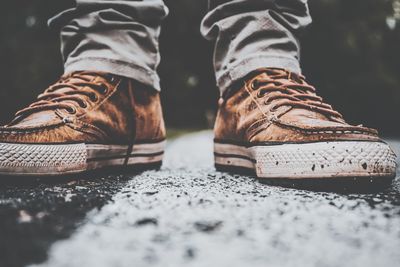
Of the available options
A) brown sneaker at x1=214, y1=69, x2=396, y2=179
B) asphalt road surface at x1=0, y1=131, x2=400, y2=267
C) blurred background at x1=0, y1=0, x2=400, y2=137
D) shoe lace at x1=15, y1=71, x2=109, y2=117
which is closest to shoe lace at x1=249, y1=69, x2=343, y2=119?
brown sneaker at x1=214, y1=69, x2=396, y2=179

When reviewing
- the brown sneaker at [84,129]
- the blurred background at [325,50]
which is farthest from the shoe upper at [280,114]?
the blurred background at [325,50]

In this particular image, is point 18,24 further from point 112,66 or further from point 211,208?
point 211,208

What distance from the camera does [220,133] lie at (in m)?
1.14

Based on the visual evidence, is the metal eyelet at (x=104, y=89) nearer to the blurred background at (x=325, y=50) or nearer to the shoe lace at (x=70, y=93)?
the shoe lace at (x=70, y=93)

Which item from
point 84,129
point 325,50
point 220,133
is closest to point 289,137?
point 220,133

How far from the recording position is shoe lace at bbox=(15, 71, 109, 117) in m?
0.89

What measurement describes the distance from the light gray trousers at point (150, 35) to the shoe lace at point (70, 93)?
0.04m

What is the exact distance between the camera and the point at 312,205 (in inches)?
22.7

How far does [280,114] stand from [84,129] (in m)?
0.53

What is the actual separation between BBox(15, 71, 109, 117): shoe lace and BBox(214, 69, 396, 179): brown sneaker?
0.43 m

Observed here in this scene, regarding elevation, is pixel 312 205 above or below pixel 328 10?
below

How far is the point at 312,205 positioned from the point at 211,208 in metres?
0.18

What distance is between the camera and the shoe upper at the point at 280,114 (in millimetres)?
757

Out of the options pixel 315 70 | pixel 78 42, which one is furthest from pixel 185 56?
pixel 78 42
